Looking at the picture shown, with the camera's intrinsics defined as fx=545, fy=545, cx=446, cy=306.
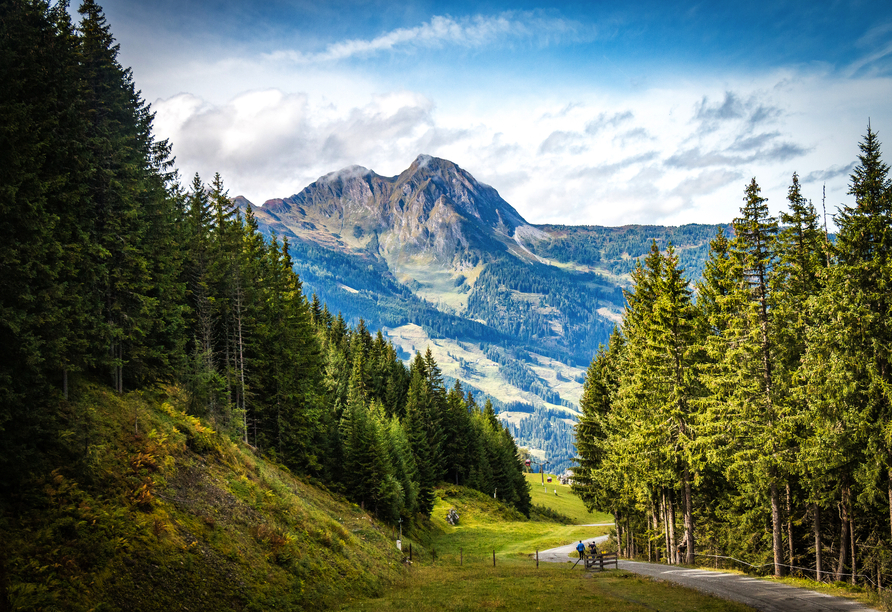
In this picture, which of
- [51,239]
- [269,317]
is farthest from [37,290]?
[269,317]

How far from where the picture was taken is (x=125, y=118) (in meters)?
27.7

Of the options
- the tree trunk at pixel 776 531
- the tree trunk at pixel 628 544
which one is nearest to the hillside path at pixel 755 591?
the tree trunk at pixel 776 531

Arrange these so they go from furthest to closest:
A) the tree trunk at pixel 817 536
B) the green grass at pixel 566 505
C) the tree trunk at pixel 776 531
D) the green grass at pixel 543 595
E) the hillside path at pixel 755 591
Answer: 1. the green grass at pixel 566 505
2. the tree trunk at pixel 776 531
3. the tree trunk at pixel 817 536
4. the green grass at pixel 543 595
5. the hillside path at pixel 755 591

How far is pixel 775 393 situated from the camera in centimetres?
2483

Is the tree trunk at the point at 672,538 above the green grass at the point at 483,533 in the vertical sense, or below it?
above

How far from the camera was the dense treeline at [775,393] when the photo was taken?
21.2 m

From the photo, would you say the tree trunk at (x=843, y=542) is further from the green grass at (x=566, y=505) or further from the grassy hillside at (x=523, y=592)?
the green grass at (x=566, y=505)

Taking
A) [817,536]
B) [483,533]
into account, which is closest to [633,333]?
[817,536]

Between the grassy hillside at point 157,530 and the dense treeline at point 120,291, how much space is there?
1088mm

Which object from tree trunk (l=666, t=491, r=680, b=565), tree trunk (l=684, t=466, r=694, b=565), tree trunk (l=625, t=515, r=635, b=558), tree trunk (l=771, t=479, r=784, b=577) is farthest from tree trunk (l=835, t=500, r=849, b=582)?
tree trunk (l=625, t=515, r=635, b=558)

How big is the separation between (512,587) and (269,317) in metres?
27.6

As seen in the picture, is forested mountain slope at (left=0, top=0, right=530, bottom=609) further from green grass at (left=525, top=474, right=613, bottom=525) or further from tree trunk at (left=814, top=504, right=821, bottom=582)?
green grass at (left=525, top=474, right=613, bottom=525)

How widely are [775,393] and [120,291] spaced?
98.6 ft

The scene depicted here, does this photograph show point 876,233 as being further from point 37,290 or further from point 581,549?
point 37,290
